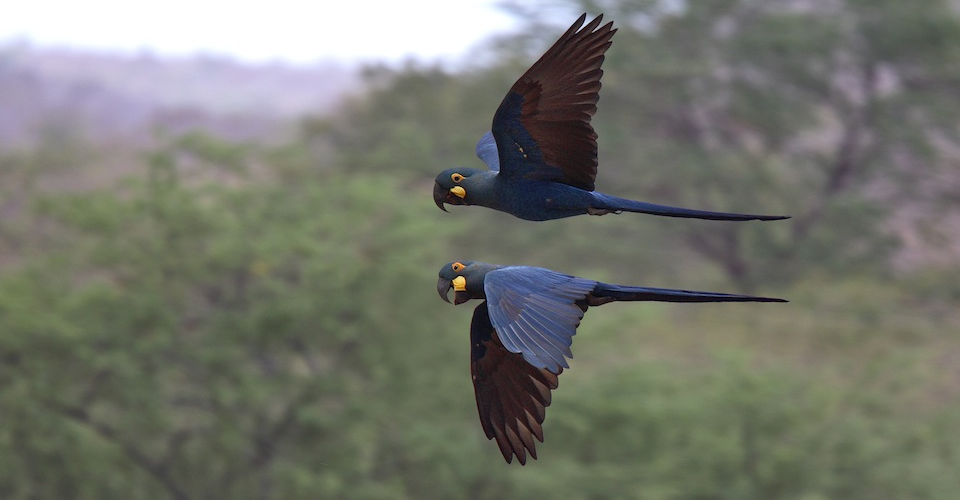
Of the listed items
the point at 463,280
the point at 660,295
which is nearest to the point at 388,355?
the point at 463,280

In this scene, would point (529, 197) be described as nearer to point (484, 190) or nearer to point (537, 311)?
point (484, 190)

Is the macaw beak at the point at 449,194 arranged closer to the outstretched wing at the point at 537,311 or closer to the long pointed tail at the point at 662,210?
the outstretched wing at the point at 537,311

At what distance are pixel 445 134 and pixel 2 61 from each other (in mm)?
66000

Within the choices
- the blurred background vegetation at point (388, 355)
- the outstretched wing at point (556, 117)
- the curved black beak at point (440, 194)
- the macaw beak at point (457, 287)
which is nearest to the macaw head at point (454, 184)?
the curved black beak at point (440, 194)

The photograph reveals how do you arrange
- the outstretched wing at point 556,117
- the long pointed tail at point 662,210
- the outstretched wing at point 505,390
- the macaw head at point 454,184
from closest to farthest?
the long pointed tail at point 662,210, the outstretched wing at point 556,117, the macaw head at point 454,184, the outstretched wing at point 505,390

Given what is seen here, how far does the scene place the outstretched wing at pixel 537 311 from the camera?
2922 millimetres

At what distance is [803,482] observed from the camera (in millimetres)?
13977

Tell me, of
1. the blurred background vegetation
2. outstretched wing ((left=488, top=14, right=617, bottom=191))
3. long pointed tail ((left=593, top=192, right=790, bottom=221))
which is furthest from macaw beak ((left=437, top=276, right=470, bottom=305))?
the blurred background vegetation

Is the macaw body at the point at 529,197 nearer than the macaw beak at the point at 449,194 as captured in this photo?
Yes

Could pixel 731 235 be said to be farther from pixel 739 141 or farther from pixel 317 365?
pixel 317 365

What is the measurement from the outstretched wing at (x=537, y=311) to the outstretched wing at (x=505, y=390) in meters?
0.49

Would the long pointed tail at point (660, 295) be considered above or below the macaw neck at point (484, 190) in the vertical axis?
below

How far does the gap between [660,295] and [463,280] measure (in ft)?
2.18

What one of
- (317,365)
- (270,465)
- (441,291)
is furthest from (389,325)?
(441,291)
